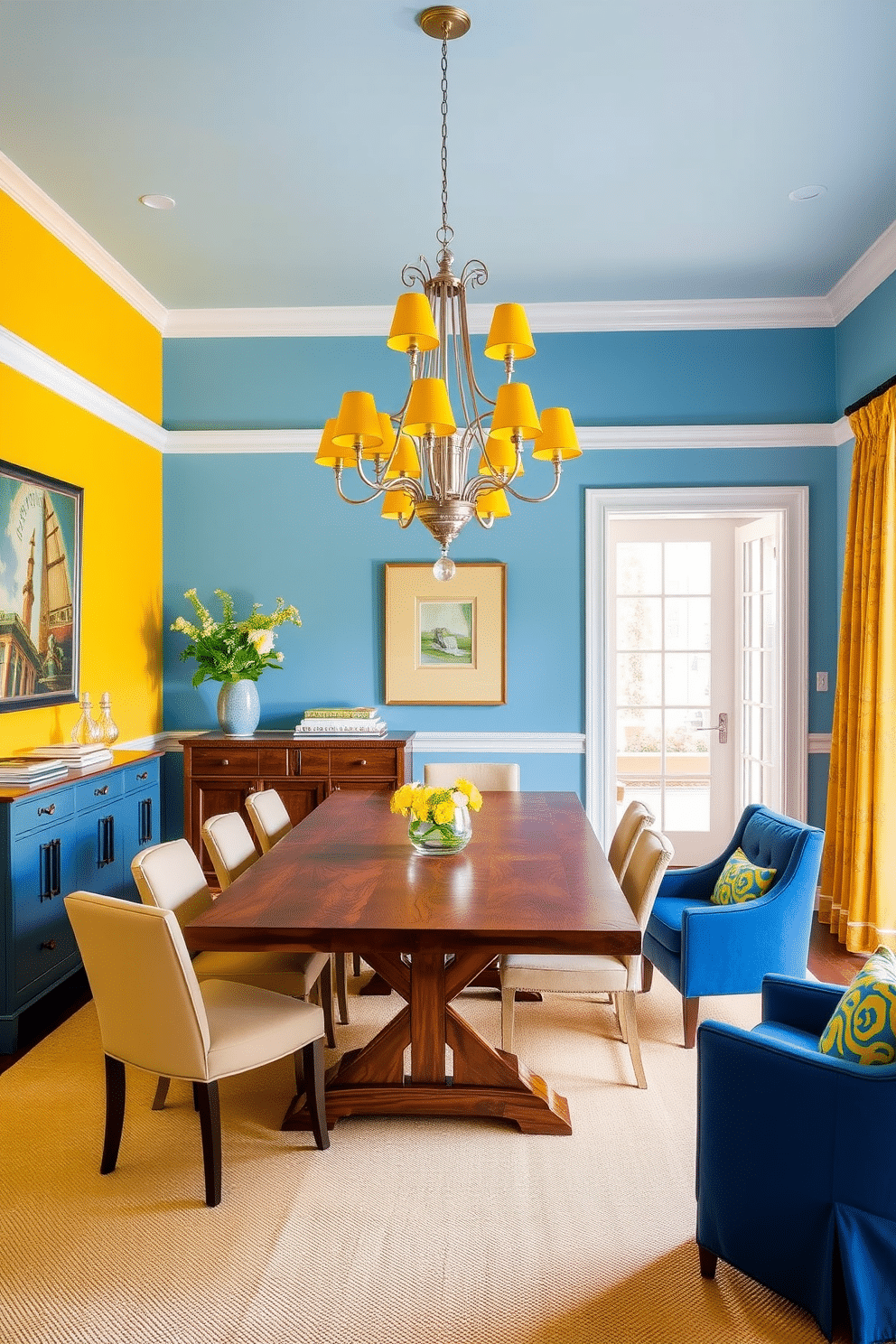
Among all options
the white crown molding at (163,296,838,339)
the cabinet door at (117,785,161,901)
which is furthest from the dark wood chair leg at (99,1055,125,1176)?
the white crown molding at (163,296,838,339)

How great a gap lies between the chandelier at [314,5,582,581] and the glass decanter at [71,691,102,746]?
1.77m

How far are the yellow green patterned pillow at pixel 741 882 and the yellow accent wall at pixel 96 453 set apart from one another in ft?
9.22

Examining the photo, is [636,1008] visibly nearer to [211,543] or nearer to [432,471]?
[432,471]

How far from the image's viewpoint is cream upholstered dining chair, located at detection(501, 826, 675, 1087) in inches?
115

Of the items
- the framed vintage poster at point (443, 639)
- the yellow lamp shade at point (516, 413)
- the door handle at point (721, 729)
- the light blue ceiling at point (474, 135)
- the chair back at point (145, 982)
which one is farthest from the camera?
the door handle at point (721, 729)

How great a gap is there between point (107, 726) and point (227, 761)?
2.47 feet

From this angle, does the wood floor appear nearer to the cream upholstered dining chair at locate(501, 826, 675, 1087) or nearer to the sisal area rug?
the sisal area rug

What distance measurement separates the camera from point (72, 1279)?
2.11 metres

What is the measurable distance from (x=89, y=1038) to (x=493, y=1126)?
1.60 metres

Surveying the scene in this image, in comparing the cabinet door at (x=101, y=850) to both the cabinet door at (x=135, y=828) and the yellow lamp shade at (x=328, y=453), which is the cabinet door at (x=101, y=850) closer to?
the cabinet door at (x=135, y=828)

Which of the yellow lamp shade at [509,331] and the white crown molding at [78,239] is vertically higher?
the white crown molding at [78,239]

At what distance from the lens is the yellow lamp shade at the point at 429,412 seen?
257 cm

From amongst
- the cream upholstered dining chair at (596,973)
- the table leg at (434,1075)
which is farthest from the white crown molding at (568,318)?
the table leg at (434,1075)

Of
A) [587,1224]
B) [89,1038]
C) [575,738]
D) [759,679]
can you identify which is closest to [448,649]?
[575,738]
